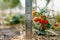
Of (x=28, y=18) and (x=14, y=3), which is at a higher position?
(x=14, y=3)

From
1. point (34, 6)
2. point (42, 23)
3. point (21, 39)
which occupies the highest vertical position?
point (34, 6)

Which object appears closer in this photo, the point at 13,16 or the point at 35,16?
the point at 35,16

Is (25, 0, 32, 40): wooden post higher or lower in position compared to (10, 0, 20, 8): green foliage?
lower

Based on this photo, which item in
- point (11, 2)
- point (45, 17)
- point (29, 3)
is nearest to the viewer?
point (29, 3)

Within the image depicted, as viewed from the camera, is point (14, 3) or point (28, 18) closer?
point (28, 18)

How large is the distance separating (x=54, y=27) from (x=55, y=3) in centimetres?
66

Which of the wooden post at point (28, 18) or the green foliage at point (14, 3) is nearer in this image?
the wooden post at point (28, 18)

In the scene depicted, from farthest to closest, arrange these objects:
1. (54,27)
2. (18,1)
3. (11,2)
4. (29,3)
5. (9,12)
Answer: (9,12) → (11,2) → (18,1) → (54,27) → (29,3)

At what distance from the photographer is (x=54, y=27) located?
3.28 meters

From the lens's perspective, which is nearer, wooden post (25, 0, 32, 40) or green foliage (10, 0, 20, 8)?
wooden post (25, 0, 32, 40)

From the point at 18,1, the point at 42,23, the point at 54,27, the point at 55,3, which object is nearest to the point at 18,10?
the point at 18,1

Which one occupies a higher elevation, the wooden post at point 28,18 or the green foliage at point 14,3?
the green foliage at point 14,3

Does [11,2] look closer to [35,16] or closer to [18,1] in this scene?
[18,1]

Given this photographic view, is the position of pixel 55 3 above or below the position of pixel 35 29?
above
